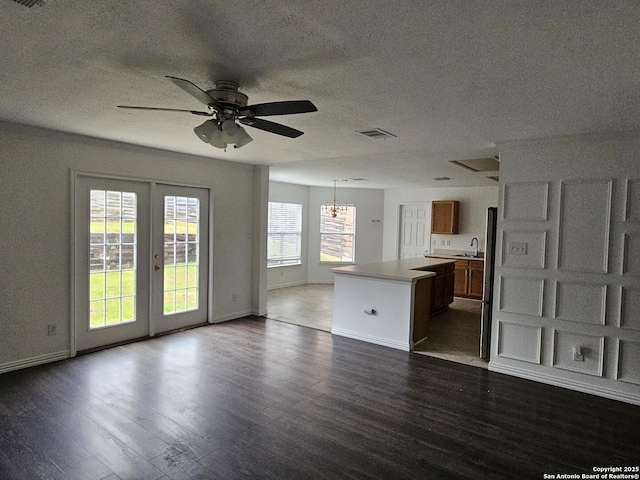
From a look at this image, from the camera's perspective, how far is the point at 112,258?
4500 millimetres

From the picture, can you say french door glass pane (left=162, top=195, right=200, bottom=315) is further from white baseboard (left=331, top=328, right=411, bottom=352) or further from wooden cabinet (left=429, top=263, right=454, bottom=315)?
wooden cabinet (left=429, top=263, right=454, bottom=315)

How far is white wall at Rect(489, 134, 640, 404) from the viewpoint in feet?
11.0

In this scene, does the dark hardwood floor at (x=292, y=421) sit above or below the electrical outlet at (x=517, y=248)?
below

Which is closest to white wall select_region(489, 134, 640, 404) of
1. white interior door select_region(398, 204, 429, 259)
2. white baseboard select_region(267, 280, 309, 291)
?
white interior door select_region(398, 204, 429, 259)

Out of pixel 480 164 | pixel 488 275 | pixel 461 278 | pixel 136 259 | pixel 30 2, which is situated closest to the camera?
pixel 30 2

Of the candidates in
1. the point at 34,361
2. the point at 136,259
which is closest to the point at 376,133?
the point at 136,259

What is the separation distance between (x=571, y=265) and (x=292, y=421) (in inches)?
114

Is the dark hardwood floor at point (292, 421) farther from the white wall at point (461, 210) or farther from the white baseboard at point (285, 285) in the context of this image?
the white wall at point (461, 210)

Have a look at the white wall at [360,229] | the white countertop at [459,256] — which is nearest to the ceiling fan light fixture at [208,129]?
the white countertop at [459,256]

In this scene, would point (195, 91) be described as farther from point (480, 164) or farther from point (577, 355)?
point (480, 164)

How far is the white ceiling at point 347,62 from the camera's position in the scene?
1.64m

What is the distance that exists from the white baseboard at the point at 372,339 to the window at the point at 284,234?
358 centimetres

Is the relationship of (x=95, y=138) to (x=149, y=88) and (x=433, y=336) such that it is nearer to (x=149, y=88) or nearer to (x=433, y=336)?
(x=149, y=88)

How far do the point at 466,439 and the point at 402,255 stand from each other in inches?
267
